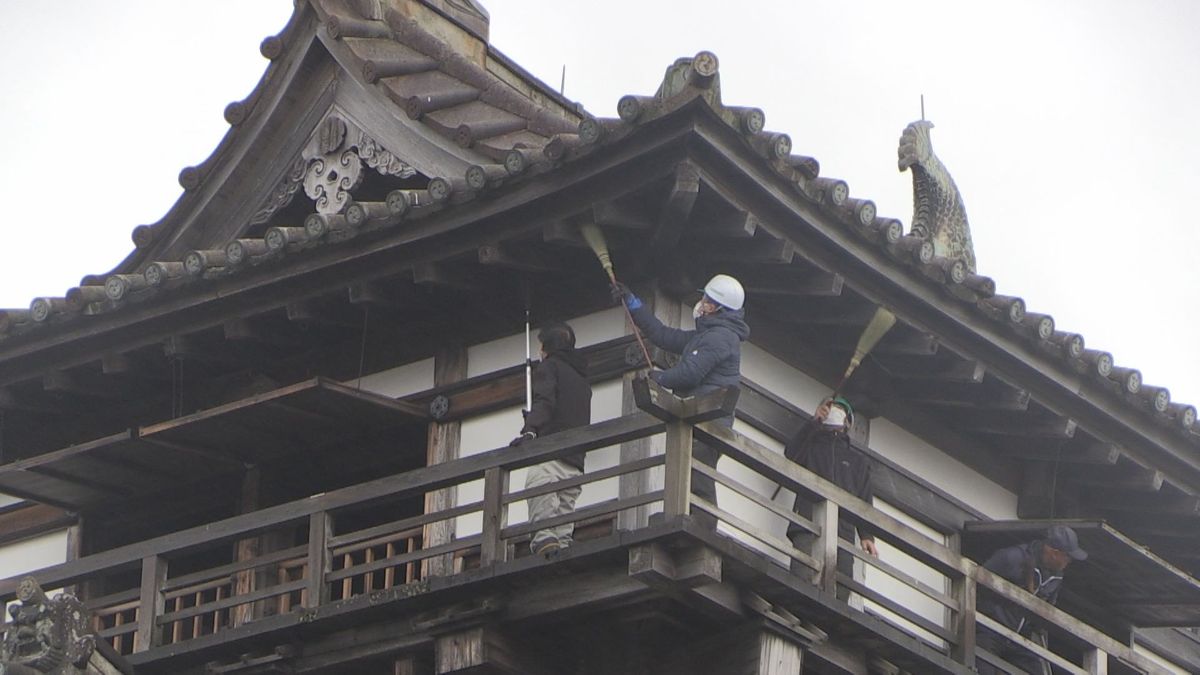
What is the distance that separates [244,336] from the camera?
19.9m

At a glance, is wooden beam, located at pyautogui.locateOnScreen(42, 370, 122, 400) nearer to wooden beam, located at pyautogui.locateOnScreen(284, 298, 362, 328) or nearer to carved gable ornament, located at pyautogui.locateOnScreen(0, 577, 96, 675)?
wooden beam, located at pyautogui.locateOnScreen(284, 298, 362, 328)

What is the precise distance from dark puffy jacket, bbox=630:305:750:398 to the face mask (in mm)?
1448

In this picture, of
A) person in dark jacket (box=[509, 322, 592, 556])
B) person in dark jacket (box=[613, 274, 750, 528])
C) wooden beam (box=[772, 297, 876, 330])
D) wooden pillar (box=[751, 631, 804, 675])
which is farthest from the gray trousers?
wooden beam (box=[772, 297, 876, 330])

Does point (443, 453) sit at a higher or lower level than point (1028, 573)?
higher

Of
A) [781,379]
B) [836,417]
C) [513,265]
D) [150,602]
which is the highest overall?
[513,265]

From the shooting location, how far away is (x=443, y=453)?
63.1ft

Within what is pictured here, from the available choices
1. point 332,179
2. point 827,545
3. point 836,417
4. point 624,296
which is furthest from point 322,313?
point 827,545

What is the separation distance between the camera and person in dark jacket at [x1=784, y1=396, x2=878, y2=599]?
61.7 ft

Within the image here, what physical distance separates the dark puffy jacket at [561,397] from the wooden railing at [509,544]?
0.53 m

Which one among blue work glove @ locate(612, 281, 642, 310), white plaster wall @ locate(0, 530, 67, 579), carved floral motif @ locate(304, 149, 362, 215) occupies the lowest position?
white plaster wall @ locate(0, 530, 67, 579)

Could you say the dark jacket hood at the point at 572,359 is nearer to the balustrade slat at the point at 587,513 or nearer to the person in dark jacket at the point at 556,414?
the person in dark jacket at the point at 556,414

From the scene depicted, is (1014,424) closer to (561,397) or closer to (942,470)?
(942,470)

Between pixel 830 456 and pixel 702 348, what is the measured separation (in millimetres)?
1950

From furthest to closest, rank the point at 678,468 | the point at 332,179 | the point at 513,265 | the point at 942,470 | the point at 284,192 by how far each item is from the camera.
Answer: the point at 284,192 → the point at 942,470 → the point at 332,179 → the point at 513,265 → the point at 678,468
